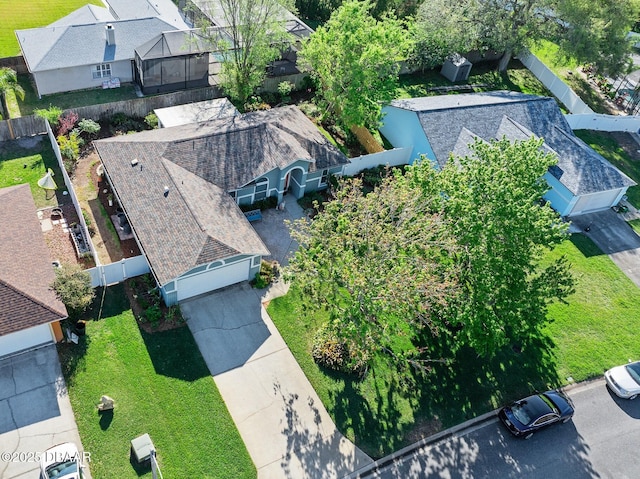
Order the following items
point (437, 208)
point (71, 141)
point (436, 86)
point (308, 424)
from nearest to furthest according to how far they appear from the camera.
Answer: point (308, 424), point (437, 208), point (71, 141), point (436, 86)

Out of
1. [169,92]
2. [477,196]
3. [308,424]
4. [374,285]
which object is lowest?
[308,424]

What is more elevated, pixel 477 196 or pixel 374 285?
pixel 477 196

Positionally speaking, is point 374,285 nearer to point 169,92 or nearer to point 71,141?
point 71,141

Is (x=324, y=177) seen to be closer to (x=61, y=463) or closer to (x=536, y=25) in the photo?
(x=61, y=463)

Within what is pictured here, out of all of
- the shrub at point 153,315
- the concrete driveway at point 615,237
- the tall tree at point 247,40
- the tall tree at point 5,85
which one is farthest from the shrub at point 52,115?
the concrete driveway at point 615,237

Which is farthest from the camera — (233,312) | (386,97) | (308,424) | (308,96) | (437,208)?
(308,96)

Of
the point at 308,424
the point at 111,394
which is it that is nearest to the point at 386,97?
the point at 308,424

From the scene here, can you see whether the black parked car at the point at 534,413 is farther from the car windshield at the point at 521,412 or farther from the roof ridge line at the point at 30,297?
the roof ridge line at the point at 30,297
